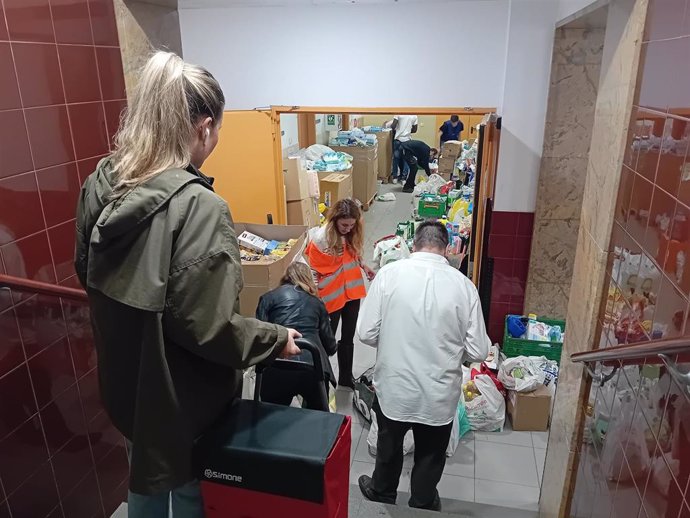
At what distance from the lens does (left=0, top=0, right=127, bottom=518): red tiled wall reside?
194 centimetres

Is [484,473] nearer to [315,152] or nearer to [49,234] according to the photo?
[49,234]

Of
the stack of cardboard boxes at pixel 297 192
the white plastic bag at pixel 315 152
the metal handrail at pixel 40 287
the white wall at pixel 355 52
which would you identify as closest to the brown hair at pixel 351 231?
the white wall at pixel 355 52

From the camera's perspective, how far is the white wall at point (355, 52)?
3938 mm

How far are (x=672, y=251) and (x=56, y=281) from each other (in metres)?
2.18

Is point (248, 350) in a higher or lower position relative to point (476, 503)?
higher

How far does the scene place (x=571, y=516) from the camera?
234 cm

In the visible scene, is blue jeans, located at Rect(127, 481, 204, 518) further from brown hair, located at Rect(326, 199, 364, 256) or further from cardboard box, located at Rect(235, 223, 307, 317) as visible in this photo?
cardboard box, located at Rect(235, 223, 307, 317)

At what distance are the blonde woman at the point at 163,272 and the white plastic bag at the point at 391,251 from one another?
447 centimetres

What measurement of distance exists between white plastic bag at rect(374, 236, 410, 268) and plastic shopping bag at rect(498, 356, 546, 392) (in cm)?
206

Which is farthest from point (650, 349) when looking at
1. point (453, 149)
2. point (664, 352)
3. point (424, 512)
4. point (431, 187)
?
point (453, 149)

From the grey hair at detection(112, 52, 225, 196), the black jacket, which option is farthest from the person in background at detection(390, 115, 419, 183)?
the grey hair at detection(112, 52, 225, 196)

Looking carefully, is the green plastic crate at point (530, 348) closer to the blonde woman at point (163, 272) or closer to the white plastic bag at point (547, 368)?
the white plastic bag at point (547, 368)

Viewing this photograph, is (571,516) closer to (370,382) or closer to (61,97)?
(370,382)

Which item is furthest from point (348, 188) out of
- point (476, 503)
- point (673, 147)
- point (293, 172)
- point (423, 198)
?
point (673, 147)
